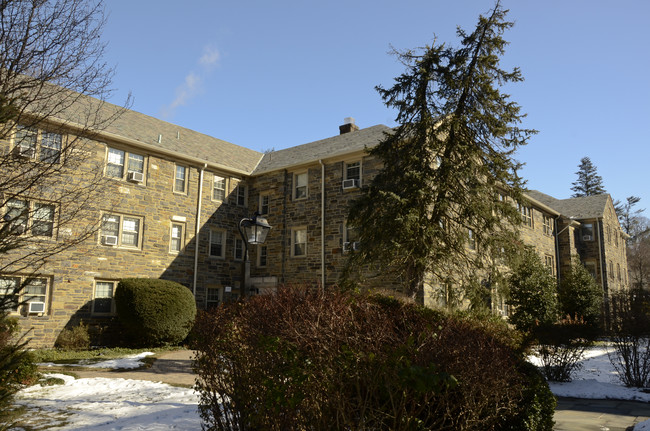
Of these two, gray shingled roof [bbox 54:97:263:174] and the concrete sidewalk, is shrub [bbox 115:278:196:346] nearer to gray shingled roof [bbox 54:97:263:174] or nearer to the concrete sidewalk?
gray shingled roof [bbox 54:97:263:174]

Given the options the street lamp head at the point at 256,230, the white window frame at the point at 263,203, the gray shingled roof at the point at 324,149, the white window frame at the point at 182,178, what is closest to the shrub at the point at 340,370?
the street lamp head at the point at 256,230

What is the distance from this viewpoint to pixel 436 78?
14.5 meters

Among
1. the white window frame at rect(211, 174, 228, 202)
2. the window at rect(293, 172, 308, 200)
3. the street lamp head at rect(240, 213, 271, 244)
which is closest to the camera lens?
the street lamp head at rect(240, 213, 271, 244)

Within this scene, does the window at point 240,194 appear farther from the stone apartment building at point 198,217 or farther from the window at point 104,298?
the window at point 104,298

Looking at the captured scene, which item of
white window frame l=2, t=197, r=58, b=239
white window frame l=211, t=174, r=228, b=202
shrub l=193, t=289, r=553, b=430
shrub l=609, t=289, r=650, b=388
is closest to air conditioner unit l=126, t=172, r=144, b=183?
white window frame l=211, t=174, r=228, b=202

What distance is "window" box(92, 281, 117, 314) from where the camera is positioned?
17797 millimetres

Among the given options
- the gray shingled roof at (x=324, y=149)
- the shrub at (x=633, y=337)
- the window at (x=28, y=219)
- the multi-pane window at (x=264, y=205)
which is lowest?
the shrub at (x=633, y=337)

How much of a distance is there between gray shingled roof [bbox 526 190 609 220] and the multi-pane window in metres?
18.5

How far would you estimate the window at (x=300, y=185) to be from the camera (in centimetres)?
2172

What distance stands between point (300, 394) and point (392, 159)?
11.5 meters

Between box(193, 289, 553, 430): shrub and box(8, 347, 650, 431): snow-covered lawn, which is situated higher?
box(193, 289, 553, 430): shrub

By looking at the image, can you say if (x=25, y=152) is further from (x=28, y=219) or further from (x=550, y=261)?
(x=550, y=261)

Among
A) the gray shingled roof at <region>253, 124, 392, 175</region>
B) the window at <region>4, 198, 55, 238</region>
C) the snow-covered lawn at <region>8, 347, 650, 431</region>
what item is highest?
the gray shingled roof at <region>253, 124, 392, 175</region>

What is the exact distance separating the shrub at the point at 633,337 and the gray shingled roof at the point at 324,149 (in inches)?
A: 435
